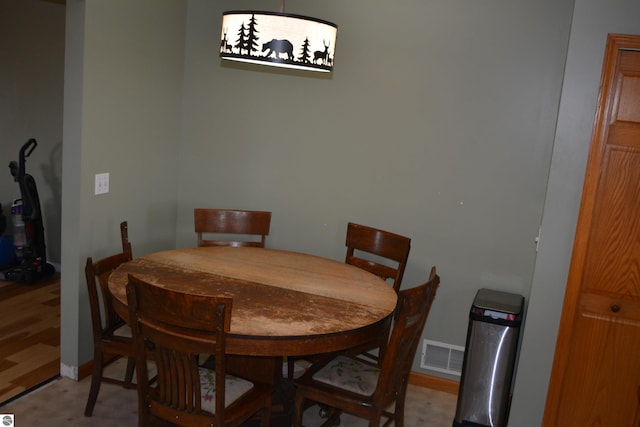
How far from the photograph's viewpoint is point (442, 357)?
147 inches

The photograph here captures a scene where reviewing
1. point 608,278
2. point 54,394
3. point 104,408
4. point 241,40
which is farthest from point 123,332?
point 608,278

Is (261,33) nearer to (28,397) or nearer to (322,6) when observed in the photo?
(322,6)

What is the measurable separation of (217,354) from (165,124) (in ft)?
7.02

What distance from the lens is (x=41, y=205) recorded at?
17.6ft

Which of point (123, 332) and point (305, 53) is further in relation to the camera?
point (123, 332)

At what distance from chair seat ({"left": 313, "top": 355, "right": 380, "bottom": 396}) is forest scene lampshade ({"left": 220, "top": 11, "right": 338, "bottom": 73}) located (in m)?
1.36

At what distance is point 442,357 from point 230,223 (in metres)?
1.53

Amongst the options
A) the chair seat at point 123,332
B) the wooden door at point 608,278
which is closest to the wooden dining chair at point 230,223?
the chair seat at point 123,332

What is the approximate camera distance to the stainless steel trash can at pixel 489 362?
3.15 metres

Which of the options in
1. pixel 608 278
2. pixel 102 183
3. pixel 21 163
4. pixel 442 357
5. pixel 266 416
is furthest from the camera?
pixel 21 163

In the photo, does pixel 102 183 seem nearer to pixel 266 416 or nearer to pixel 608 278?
pixel 266 416

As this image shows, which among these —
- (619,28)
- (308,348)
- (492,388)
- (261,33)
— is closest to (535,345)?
(492,388)

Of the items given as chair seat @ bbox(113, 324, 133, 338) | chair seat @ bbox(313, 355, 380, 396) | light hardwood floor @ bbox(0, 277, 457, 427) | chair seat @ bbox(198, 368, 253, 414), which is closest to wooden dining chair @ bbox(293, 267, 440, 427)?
chair seat @ bbox(313, 355, 380, 396)

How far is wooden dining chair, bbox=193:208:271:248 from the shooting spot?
3.77 m
